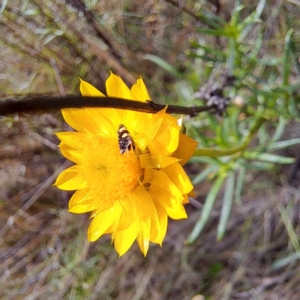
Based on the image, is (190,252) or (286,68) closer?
(286,68)

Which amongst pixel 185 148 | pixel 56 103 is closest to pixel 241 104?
pixel 185 148

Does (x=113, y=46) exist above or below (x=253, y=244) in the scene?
above

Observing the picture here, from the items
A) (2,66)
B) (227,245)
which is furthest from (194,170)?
(2,66)

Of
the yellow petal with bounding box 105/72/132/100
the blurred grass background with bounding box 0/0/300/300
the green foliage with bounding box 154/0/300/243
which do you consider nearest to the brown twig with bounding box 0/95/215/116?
the yellow petal with bounding box 105/72/132/100

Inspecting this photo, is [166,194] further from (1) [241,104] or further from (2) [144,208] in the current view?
(1) [241,104]

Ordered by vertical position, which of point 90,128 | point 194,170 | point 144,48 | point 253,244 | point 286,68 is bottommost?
point 253,244

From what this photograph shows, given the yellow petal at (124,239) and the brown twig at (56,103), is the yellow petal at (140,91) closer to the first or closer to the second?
the brown twig at (56,103)

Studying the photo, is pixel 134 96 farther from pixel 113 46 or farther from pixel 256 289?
pixel 256 289
